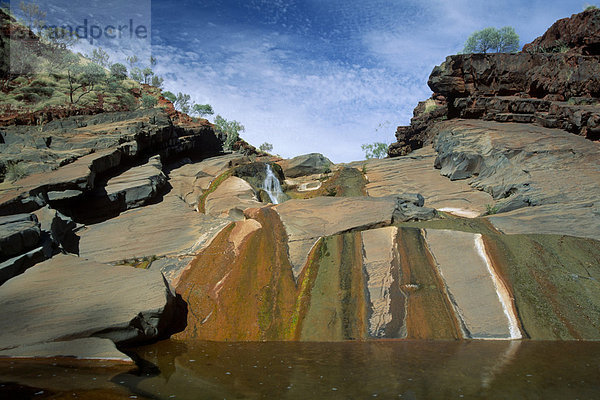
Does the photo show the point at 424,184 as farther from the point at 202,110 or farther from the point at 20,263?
the point at 202,110

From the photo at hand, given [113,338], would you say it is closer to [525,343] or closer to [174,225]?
[174,225]

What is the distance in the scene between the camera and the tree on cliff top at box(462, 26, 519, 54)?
46312 mm

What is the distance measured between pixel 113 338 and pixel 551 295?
845 centimetres

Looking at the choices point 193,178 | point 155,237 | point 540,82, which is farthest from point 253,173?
point 540,82

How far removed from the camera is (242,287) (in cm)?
806

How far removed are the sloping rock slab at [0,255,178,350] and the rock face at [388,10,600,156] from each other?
62.3 ft

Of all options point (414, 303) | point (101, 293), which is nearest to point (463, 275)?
point (414, 303)

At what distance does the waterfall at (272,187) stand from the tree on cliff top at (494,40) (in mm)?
Result: 41401

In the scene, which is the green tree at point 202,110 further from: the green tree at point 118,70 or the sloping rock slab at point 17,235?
the sloping rock slab at point 17,235

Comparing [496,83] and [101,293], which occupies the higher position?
[496,83]

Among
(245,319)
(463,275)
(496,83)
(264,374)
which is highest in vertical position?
(496,83)

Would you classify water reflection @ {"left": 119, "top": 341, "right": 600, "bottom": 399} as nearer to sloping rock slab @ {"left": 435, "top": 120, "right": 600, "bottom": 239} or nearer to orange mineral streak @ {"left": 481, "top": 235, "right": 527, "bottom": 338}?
orange mineral streak @ {"left": 481, "top": 235, "right": 527, "bottom": 338}

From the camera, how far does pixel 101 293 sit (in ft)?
22.3

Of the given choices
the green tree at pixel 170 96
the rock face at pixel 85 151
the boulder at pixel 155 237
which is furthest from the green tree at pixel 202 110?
the boulder at pixel 155 237
